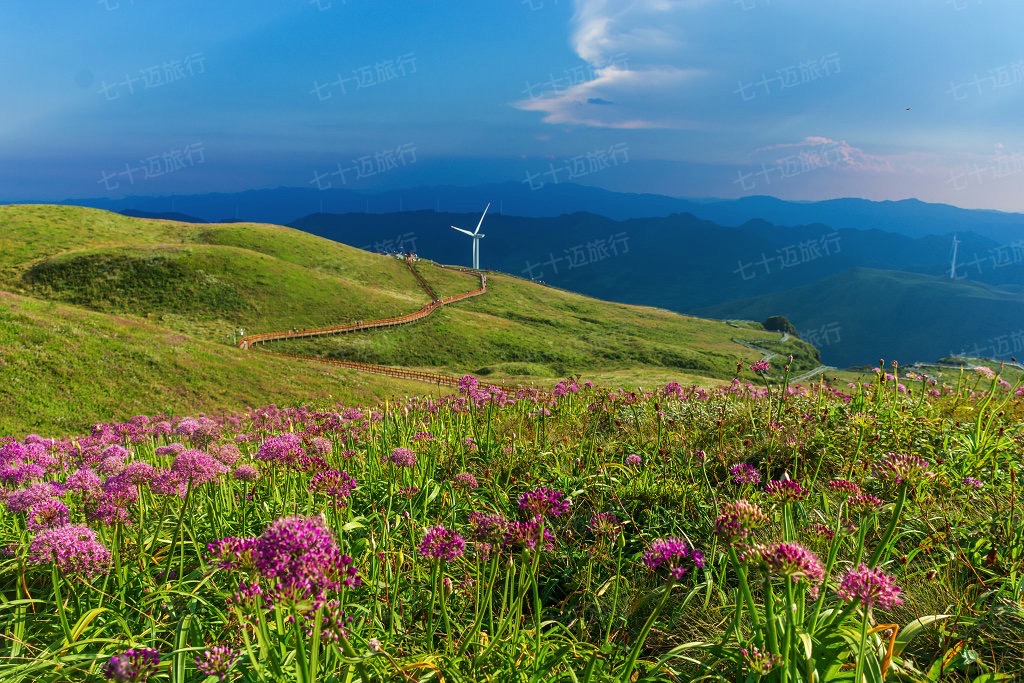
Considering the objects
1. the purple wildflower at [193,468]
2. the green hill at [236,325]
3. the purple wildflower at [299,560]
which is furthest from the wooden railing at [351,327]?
the purple wildflower at [299,560]

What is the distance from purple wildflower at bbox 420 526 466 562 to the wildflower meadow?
18 mm

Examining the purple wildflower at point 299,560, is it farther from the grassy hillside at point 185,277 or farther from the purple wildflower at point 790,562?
the grassy hillside at point 185,277

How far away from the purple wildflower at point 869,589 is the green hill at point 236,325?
900 centimetres

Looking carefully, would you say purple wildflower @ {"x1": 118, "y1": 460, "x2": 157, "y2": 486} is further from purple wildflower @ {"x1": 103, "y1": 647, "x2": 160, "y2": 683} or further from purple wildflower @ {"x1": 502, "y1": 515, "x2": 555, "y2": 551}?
purple wildflower @ {"x1": 502, "y1": 515, "x2": 555, "y2": 551}

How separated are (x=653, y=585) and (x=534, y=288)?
15382 cm

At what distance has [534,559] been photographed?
145 inches

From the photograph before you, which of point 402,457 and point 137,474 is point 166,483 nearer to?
point 137,474

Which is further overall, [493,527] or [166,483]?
[166,483]

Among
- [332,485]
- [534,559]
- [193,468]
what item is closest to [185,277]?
[193,468]

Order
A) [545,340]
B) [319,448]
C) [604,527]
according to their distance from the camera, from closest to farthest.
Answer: [604,527] → [319,448] → [545,340]

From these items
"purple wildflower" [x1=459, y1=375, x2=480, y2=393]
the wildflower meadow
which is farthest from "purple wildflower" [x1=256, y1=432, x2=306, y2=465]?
"purple wildflower" [x1=459, y1=375, x2=480, y2=393]

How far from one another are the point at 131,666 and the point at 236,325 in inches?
3201

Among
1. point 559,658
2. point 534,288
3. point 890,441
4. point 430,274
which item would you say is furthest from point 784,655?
point 534,288

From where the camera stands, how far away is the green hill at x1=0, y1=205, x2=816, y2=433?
3303cm
